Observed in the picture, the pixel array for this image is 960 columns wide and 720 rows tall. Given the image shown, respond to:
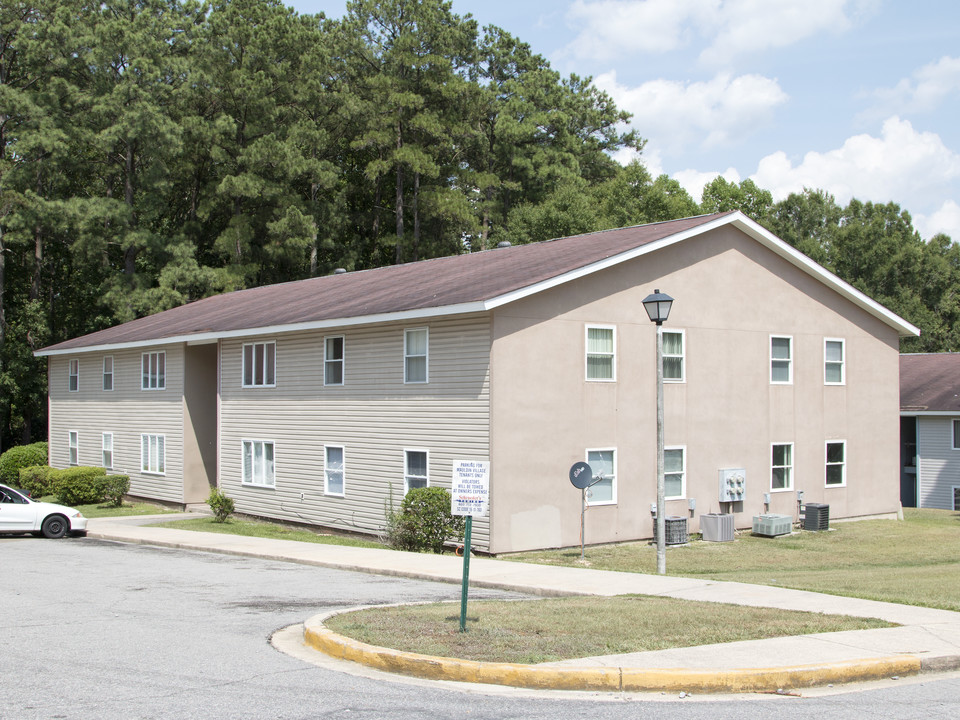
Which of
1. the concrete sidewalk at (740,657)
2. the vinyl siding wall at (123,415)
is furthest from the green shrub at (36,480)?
the concrete sidewalk at (740,657)

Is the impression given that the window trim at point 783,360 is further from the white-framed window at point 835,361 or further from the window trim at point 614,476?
the window trim at point 614,476

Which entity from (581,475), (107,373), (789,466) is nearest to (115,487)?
(107,373)

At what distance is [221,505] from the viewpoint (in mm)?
26719

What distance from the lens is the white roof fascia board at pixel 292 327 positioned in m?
20.3

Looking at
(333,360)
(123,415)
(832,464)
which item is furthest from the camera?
(123,415)

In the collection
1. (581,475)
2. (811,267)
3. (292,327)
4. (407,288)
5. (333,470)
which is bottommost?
(333,470)

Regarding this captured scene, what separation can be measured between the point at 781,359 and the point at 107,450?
2362 centimetres

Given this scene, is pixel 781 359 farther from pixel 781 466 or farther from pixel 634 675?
pixel 634 675

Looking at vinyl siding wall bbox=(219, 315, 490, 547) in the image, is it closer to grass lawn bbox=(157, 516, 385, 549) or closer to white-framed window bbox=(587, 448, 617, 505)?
grass lawn bbox=(157, 516, 385, 549)

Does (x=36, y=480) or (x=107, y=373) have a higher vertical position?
(x=107, y=373)

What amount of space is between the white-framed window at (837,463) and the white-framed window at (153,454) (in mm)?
20287

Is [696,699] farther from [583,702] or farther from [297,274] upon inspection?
[297,274]

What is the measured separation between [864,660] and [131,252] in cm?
4488

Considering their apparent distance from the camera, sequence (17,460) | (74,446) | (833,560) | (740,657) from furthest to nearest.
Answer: (17,460) < (74,446) < (833,560) < (740,657)
